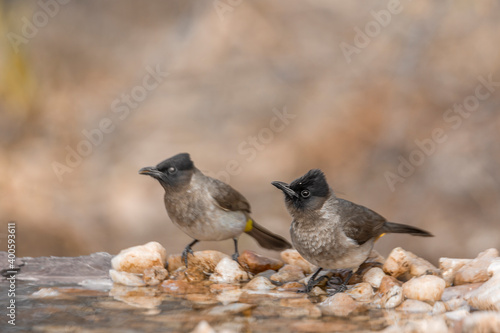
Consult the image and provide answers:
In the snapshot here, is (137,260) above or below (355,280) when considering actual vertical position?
above

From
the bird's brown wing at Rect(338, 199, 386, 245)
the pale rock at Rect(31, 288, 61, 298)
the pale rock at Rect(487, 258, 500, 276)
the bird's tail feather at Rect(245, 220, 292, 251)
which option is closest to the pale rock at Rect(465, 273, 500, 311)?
the pale rock at Rect(487, 258, 500, 276)

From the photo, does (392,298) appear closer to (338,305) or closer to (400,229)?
(338,305)

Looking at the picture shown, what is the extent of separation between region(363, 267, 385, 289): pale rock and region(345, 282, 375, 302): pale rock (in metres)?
0.16

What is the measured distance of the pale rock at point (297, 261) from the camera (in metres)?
4.87

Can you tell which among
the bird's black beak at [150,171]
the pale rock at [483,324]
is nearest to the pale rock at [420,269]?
the pale rock at [483,324]

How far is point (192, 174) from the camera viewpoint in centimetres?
481

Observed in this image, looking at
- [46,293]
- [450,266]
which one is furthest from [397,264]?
[46,293]

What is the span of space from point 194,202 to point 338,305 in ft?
4.82

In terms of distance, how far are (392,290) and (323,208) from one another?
0.74 meters

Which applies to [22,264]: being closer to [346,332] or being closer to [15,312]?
[15,312]

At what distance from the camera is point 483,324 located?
291 cm

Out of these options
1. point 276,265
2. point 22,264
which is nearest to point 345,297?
point 276,265

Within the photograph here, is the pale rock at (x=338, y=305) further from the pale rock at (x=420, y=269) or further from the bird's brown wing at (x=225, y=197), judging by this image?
the bird's brown wing at (x=225, y=197)

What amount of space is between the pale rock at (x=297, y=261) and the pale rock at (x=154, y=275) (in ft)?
3.38
